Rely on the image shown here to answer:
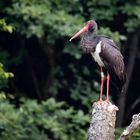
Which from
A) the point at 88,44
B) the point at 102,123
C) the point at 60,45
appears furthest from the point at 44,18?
the point at 102,123

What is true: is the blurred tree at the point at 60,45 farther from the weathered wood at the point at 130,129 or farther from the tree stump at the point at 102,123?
the weathered wood at the point at 130,129

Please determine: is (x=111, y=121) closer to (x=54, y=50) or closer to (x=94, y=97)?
(x=94, y=97)

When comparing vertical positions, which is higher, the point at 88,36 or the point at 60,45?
the point at 60,45

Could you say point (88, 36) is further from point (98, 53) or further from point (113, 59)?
point (113, 59)

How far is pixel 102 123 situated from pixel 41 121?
473 cm

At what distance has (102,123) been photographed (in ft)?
20.7

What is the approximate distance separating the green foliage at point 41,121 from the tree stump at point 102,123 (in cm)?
426

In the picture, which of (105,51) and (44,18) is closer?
(105,51)

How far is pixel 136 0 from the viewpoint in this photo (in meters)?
10.7

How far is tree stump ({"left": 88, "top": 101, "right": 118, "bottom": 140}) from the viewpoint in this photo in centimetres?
623

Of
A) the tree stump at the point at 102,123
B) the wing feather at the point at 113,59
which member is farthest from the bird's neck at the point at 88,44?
the tree stump at the point at 102,123

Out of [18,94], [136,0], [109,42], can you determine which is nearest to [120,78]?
[109,42]

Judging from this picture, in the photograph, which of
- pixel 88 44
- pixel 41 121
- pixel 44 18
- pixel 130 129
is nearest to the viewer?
pixel 130 129

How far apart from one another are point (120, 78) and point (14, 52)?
4295 millimetres
